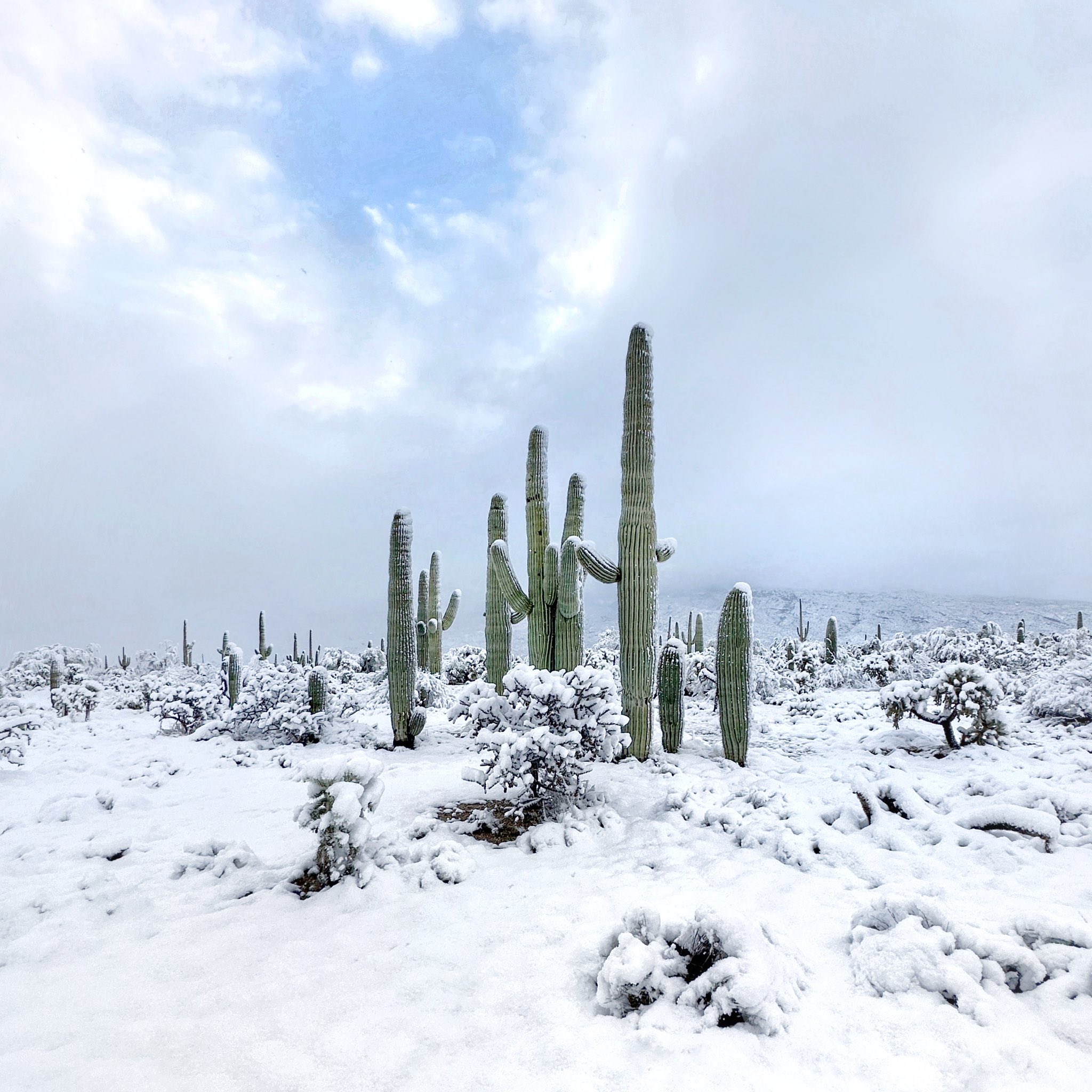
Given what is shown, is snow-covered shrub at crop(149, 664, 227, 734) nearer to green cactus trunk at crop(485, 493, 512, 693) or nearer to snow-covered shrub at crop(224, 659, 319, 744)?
Result: snow-covered shrub at crop(224, 659, 319, 744)

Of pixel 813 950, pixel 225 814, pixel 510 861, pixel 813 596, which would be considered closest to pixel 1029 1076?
pixel 813 950

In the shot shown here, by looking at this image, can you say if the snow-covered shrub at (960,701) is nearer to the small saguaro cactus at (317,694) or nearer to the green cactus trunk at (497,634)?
the green cactus trunk at (497,634)

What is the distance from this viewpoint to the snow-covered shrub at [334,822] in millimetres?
3486

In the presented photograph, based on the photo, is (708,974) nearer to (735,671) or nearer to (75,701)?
(735,671)

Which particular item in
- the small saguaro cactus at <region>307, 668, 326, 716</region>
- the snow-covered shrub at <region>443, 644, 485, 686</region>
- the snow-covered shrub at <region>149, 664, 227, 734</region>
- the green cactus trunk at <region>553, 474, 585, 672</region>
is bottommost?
the snow-covered shrub at <region>443, 644, 485, 686</region>

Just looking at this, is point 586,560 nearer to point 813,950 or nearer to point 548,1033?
point 813,950

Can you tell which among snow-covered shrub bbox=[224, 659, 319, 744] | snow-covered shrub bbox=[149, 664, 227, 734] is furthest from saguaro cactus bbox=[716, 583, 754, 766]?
snow-covered shrub bbox=[149, 664, 227, 734]

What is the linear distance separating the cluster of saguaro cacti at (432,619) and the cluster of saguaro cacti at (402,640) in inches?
194

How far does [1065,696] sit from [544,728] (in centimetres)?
877

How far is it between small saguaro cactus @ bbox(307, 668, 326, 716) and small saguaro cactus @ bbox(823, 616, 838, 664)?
46.7 feet

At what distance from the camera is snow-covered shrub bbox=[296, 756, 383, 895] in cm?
349

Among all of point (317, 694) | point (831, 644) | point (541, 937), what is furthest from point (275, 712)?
point (831, 644)

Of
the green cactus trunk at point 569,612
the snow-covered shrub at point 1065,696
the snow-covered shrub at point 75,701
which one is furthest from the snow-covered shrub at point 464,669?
the snow-covered shrub at point 1065,696

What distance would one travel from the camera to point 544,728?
4.65 m
